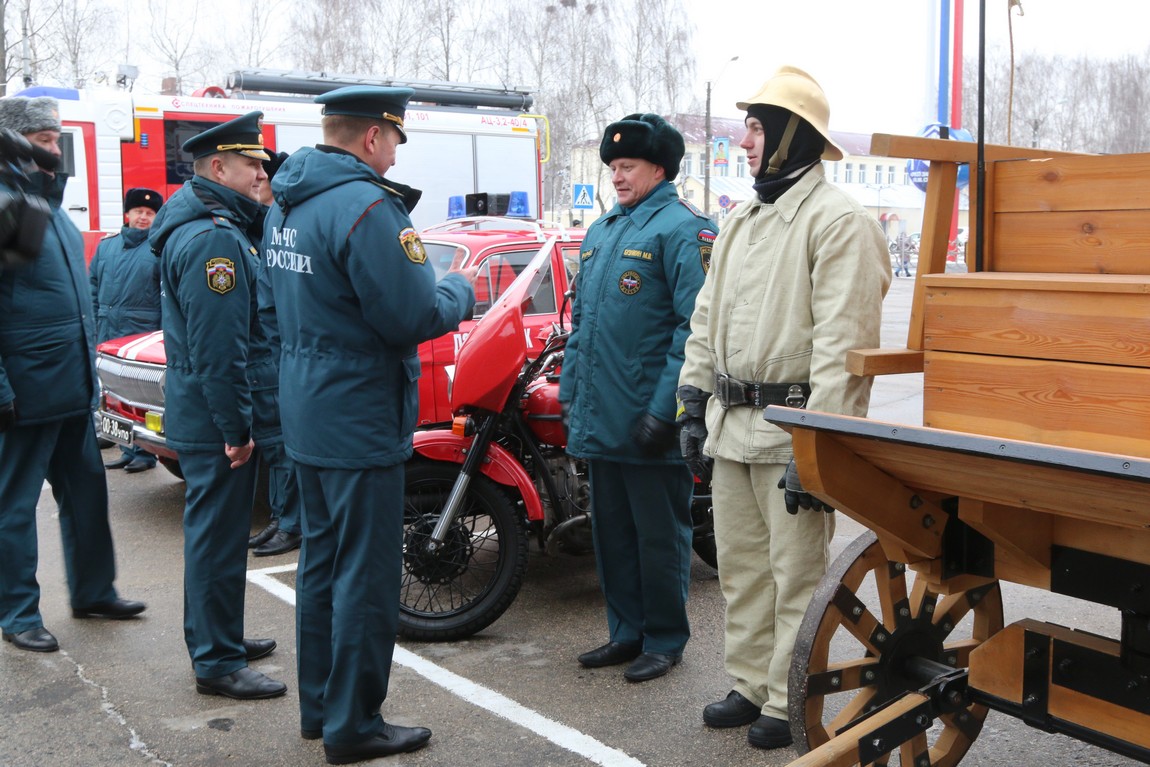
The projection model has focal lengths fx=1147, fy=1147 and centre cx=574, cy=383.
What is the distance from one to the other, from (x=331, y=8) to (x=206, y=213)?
145 ft

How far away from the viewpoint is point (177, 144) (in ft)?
45.0

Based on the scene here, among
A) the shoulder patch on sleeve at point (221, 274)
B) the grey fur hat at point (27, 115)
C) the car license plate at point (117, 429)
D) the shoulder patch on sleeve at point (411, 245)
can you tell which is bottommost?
the car license plate at point (117, 429)

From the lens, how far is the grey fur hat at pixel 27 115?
4.62 m

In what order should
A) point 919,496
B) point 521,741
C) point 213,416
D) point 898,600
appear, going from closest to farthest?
point 919,496, point 898,600, point 521,741, point 213,416

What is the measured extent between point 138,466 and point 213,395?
5035mm

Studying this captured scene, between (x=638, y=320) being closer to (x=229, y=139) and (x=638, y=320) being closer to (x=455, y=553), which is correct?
(x=455, y=553)

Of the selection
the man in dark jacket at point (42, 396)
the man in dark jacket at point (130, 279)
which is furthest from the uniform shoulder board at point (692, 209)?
the man in dark jacket at point (130, 279)

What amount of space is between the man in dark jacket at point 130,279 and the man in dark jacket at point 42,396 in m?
3.08

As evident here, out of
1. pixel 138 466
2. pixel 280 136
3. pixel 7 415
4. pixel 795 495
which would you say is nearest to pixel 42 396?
pixel 7 415

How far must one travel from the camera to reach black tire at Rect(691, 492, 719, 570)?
5.29 meters

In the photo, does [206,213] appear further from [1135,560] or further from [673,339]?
[1135,560]

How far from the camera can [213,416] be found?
4.17 meters

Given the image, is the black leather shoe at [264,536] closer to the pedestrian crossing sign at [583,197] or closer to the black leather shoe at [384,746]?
the black leather shoe at [384,746]

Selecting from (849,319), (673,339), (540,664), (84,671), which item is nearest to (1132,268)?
(849,319)
